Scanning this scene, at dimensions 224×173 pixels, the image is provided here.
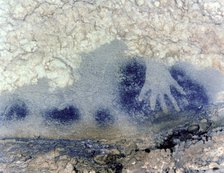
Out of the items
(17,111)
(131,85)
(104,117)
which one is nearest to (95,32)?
(131,85)

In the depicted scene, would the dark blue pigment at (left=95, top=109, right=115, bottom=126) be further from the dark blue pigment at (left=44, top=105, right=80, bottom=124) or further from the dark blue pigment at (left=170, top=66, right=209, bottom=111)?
the dark blue pigment at (left=170, top=66, right=209, bottom=111)

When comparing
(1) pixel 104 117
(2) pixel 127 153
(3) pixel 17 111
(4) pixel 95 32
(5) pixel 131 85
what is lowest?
(2) pixel 127 153

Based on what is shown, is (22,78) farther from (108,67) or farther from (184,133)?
(184,133)

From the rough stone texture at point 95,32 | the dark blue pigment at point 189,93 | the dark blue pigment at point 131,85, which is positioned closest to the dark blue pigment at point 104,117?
the dark blue pigment at point 131,85

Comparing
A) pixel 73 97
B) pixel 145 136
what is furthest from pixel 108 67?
pixel 145 136

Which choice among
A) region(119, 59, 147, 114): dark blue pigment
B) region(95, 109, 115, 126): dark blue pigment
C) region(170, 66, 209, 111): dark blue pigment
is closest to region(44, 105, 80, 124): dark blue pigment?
region(95, 109, 115, 126): dark blue pigment

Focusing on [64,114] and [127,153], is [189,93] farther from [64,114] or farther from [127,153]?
[64,114]

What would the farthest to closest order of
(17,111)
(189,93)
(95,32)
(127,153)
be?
(95,32) < (189,93) < (17,111) < (127,153)

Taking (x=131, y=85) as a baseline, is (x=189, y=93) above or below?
below
